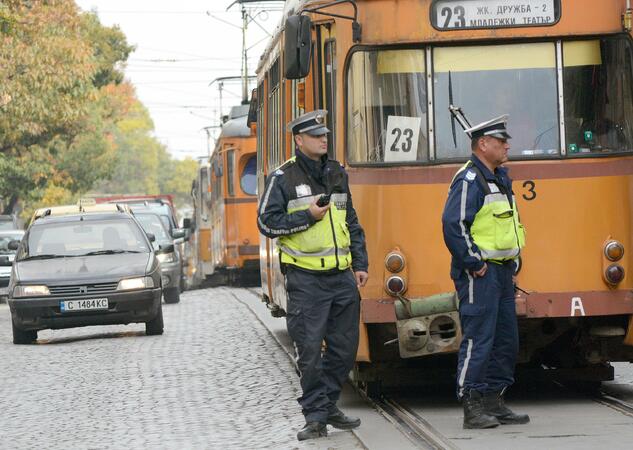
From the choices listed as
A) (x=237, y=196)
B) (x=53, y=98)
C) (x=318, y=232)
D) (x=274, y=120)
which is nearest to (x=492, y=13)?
(x=318, y=232)

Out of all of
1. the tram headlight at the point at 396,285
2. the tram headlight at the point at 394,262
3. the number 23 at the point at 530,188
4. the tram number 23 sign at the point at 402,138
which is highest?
the tram number 23 sign at the point at 402,138

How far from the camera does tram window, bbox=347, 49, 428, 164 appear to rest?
35.7 feet

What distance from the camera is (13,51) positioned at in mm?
32656

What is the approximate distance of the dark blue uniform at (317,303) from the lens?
957cm

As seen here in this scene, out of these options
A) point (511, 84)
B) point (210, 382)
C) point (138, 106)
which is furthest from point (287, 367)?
point (138, 106)

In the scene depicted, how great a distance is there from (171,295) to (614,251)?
18263 millimetres

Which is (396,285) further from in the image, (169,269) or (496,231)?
(169,269)

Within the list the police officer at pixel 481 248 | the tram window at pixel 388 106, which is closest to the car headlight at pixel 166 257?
the tram window at pixel 388 106

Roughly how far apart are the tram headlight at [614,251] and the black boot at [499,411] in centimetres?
139

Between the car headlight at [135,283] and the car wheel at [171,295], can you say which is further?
the car wheel at [171,295]

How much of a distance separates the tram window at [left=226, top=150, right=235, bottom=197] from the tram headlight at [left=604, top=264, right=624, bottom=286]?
873 inches

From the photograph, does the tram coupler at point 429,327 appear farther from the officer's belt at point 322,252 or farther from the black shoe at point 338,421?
the officer's belt at point 322,252

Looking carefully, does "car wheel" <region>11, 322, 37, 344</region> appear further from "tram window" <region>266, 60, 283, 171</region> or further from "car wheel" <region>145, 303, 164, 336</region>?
"tram window" <region>266, 60, 283, 171</region>

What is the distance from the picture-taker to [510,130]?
10852mm
